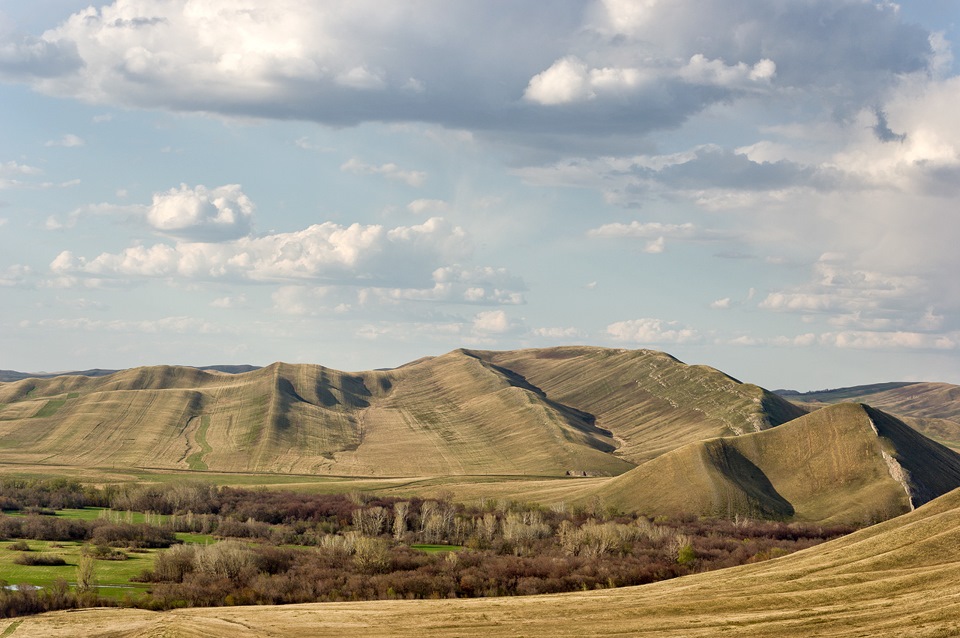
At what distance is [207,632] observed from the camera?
83.9 m

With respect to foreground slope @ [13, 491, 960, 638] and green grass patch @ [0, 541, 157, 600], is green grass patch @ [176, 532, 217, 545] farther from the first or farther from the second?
foreground slope @ [13, 491, 960, 638]

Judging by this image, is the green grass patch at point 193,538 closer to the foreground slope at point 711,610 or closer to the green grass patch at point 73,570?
the green grass patch at point 73,570

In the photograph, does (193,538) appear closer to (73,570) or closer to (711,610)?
(73,570)

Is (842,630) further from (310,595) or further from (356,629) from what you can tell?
(310,595)

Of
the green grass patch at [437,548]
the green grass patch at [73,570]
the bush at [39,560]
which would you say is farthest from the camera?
the green grass patch at [437,548]

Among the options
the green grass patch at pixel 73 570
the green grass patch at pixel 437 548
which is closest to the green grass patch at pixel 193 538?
the green grass patch at pixel 73 570

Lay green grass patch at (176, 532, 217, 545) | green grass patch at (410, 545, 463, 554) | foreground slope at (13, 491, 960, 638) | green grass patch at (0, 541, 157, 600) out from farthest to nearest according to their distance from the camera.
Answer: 1. green grass patch at (176, 532, 217, 545)
2. green grass patch at (410, 545, 463, 554)
3. green grass patch at (0, 541, 157, 600)
4. foreground slope at (13, 491, 960, 638)

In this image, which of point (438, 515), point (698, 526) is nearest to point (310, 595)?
point (438, 515)

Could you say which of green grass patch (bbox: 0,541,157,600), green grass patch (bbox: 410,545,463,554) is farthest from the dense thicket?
green grass patch (bbox: 0,541,157,600)

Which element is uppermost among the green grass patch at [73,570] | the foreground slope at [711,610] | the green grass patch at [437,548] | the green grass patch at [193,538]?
the foreground slope at [711,610]

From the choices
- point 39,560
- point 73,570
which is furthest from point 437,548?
point 39,560

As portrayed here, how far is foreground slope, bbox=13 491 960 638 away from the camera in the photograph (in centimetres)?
7169

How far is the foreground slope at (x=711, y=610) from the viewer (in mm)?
71688

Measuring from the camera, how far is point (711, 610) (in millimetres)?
82125
